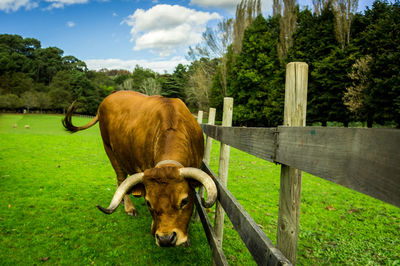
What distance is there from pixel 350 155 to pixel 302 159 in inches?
13.8

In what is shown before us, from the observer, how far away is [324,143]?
1109mm

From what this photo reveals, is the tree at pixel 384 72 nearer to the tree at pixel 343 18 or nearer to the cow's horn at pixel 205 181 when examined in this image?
the tree at pixel 343 18

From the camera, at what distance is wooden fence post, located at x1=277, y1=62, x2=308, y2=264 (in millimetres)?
1554

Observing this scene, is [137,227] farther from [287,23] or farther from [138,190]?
[287,23]

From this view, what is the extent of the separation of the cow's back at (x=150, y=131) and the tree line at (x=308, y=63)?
61.1 feet

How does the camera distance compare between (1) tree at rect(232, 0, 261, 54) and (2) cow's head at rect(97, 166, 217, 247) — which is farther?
(1) tree at rect(232, 0, 261, 54)

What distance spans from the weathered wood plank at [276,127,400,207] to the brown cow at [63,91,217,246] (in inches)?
59.7

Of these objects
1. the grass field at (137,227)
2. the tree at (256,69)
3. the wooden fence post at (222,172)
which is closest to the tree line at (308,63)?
the tree at (256,69)

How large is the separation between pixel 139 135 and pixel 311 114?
24441 mm

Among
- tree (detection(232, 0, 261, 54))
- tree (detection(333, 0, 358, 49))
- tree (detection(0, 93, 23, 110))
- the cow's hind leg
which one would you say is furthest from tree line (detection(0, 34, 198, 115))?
the cow's hind leg

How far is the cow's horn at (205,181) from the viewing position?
2537mm

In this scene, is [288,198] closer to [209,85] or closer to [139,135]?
[139,135]

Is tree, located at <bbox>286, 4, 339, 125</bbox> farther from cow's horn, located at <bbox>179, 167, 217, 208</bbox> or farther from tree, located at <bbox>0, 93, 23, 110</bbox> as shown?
tree, located at <bbox>0, 93, 23, 110</bbox>

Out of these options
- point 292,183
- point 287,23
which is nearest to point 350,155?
point 292,183
